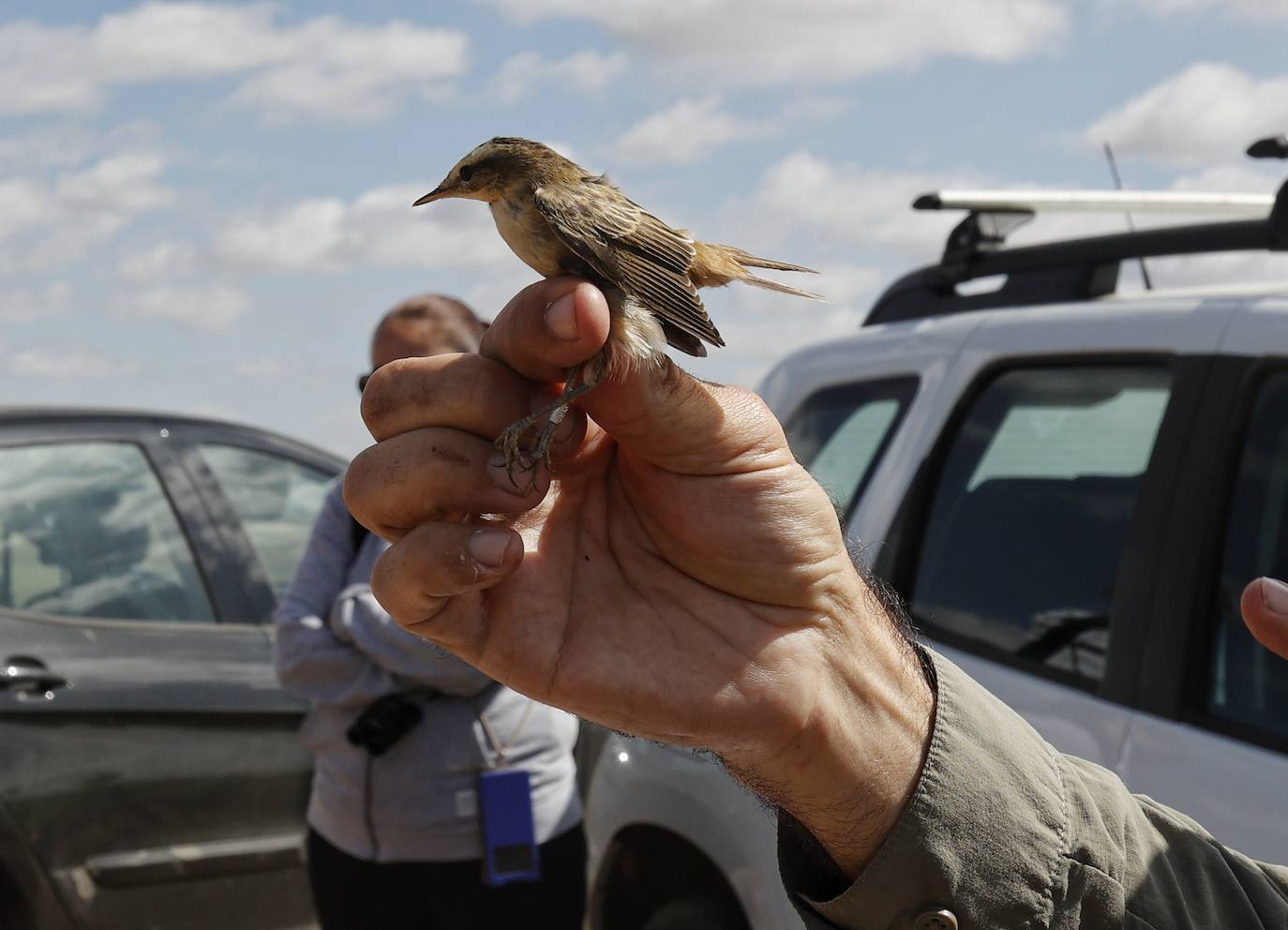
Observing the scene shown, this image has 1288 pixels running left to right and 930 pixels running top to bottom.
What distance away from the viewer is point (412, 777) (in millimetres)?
3768

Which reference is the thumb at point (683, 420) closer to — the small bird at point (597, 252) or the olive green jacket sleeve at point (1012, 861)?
the small bird at point (597, 252)

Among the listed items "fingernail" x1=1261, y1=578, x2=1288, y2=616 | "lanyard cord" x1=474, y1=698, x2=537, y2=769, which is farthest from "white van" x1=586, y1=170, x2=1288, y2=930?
"fingernail" x1=1261, y1=578, x2=1288, y2=616

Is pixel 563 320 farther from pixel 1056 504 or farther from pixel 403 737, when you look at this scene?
pixel 403 737

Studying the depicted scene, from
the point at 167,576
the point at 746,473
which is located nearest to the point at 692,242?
the point at 746,473

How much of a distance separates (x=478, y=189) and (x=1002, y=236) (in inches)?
92.5

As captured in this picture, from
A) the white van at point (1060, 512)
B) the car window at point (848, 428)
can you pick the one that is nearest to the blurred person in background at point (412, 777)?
the white van at point (1060, 512)

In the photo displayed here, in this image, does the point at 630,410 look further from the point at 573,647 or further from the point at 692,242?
the point at 692,242

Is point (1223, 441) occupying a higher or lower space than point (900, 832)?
higher

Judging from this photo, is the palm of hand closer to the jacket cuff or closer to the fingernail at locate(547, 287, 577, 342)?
the jacket cuff

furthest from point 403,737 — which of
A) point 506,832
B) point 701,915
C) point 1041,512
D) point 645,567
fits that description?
point 645,567

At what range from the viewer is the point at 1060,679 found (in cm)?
313

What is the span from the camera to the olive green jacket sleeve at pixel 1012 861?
1.89 m

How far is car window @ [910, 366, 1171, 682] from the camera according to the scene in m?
3.19

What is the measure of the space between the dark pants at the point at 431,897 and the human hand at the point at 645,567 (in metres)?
1.98
